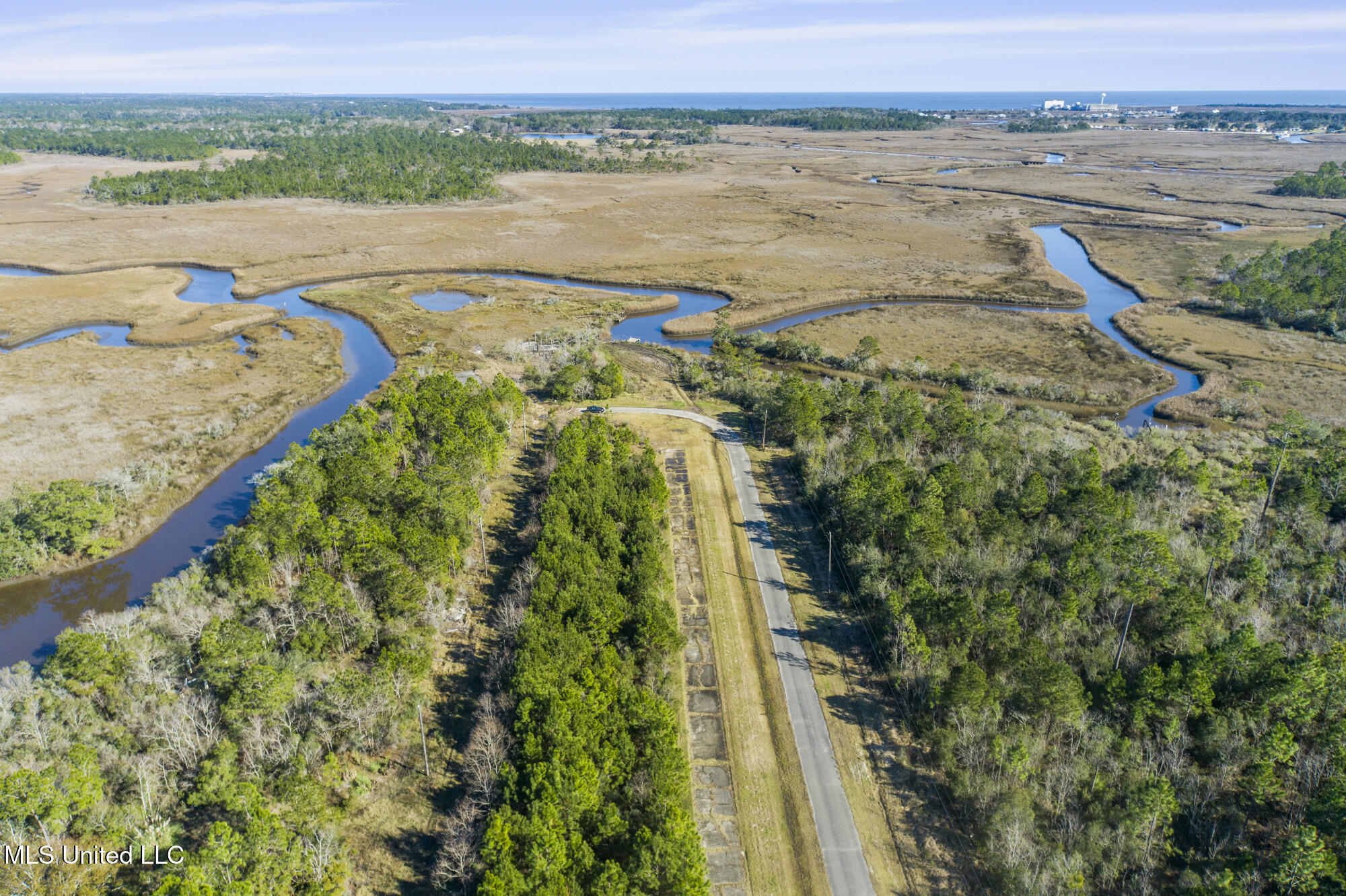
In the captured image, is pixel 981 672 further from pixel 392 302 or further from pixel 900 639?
pixel 392 302

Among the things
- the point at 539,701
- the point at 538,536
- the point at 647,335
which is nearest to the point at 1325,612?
the point at 539,701

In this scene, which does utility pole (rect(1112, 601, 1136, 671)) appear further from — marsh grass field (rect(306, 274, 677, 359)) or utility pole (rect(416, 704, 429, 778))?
marsh grass field (rect(306, 274, 677, 359))

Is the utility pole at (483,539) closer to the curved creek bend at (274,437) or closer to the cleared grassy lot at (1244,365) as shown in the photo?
the curved creek bend at (274,437)

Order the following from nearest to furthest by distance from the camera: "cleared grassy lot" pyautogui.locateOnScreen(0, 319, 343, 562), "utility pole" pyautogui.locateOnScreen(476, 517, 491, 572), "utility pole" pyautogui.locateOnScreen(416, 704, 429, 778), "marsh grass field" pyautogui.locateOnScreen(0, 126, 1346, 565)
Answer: "utility pole" pyautogui.locateOnScreen(416, 704, 429, 778) < "utility pole" pyautogui.locateOnScreen(476, 517, 491, 572) < "cleared grassy lot" pyautogui.locateOnScreen(0, 319, 343, 562) < "marsh grass field" pyautogui.locateOnScreen(0, 126, 1346, 565)

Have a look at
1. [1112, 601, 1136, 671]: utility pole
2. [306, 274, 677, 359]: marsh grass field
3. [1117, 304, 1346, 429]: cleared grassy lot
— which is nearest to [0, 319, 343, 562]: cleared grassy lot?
[306, 274, 677, 359]: marsh grass field

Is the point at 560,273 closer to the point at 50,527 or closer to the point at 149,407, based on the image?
the point at 149,407
